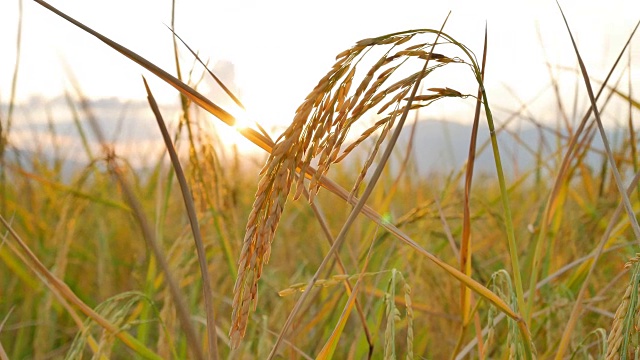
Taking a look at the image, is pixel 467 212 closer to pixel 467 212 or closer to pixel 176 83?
pixel 467 212

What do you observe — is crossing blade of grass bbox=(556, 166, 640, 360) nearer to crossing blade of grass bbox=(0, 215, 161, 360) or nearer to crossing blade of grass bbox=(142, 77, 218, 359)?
crossing blade of grass bbox=(142, 77, 218, 359)

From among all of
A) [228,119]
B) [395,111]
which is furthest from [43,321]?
[395,111]

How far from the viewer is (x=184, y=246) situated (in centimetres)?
144

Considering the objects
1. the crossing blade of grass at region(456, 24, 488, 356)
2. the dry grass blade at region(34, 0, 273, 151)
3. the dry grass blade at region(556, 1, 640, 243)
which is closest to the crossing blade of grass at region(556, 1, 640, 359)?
the dry grass blade at region(556, 1, 640, 243)

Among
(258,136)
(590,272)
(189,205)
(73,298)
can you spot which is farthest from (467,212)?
(73,298)

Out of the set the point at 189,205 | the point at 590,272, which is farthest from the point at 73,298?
the point at 590,272

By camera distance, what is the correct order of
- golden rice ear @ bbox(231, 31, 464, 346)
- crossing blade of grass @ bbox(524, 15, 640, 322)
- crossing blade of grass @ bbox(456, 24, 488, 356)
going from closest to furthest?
golden rice ear @ bbox(231, 31, 464, 346) → crossing blade of grass @ bbox(456, 24, 488, 356) → crossing blade of grass @ bbox(524, 15, 640, 322)

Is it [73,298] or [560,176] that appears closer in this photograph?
[73,298]

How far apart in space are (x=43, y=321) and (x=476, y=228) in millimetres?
1606

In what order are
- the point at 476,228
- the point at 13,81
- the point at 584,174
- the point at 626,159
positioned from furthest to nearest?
1. the point at 476,228
2. the point at 584,174
3. the point at 626,159
4. the point at 13,81

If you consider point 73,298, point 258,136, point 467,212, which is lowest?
point 73,298

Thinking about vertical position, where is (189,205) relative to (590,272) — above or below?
above

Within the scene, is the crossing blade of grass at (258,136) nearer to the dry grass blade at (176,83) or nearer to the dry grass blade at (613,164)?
the dry grass blade at (176,83)

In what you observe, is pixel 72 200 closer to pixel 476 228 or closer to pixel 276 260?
pixel 276 260
